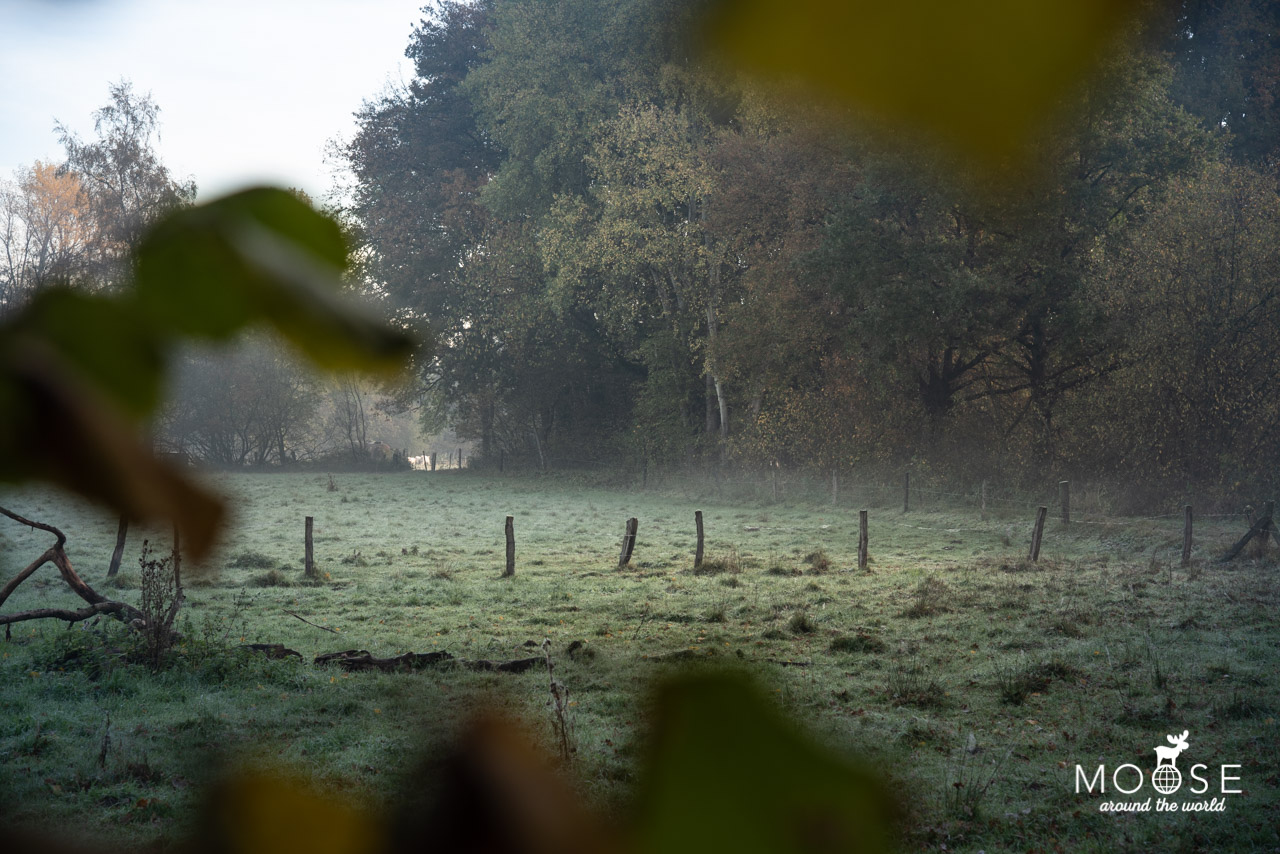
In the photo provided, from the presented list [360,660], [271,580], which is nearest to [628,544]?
[271,580]

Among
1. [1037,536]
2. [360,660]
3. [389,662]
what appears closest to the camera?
[389,662]

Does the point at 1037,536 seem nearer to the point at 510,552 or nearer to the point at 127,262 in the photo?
the point at 510,552

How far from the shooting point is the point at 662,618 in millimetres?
8328

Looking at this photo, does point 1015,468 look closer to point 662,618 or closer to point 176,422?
point 662,618

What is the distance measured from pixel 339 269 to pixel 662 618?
8300 mm

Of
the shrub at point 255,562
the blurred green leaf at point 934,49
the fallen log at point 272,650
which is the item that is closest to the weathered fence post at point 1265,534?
the fallen log at point 272,650

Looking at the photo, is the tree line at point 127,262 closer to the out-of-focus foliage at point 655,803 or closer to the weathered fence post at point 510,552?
the out-of-focus foliage at point 655,803

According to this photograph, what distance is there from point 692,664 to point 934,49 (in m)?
0.25

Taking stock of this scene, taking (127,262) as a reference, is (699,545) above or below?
below

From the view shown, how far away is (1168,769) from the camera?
4.45 metres

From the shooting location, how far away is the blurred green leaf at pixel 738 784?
185 mm

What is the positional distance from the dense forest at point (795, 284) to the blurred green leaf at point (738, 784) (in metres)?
7.04

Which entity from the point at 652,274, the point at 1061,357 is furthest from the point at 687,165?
the point at 1061,357

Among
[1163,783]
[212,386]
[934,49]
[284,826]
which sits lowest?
[1163,783]
